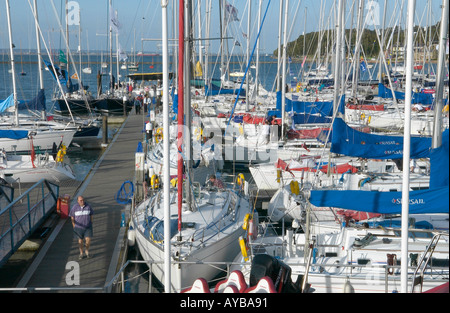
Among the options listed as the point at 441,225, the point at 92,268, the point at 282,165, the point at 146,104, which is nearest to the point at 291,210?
the point at 282,165

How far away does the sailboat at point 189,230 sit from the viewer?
391 inches

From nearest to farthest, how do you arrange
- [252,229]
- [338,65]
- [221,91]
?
[252,229] < [338,65] < [221,91]

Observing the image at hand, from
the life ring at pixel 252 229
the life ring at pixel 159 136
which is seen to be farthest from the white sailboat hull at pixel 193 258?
the life ring at pixel 159 136

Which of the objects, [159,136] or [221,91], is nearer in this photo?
[159,136]

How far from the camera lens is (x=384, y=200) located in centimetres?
895

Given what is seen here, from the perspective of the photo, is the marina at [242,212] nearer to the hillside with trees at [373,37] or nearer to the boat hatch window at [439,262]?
the boat hatch window at [439,262]

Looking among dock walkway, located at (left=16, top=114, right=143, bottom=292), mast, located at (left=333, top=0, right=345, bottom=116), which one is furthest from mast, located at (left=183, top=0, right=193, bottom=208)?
mast, located at (left=333, top=0, right=345, bottom=116)

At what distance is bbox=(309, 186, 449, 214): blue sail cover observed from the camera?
7884mm

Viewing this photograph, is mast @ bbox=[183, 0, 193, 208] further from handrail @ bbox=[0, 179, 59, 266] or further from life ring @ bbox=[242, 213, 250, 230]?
handrail @ bbox=[0, 179, 59, 266]

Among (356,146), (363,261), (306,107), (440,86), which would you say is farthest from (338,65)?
(440,86)

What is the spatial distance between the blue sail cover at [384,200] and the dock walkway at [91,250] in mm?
4326

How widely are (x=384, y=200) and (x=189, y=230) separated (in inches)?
157

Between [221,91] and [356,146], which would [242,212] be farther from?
[221,91]
